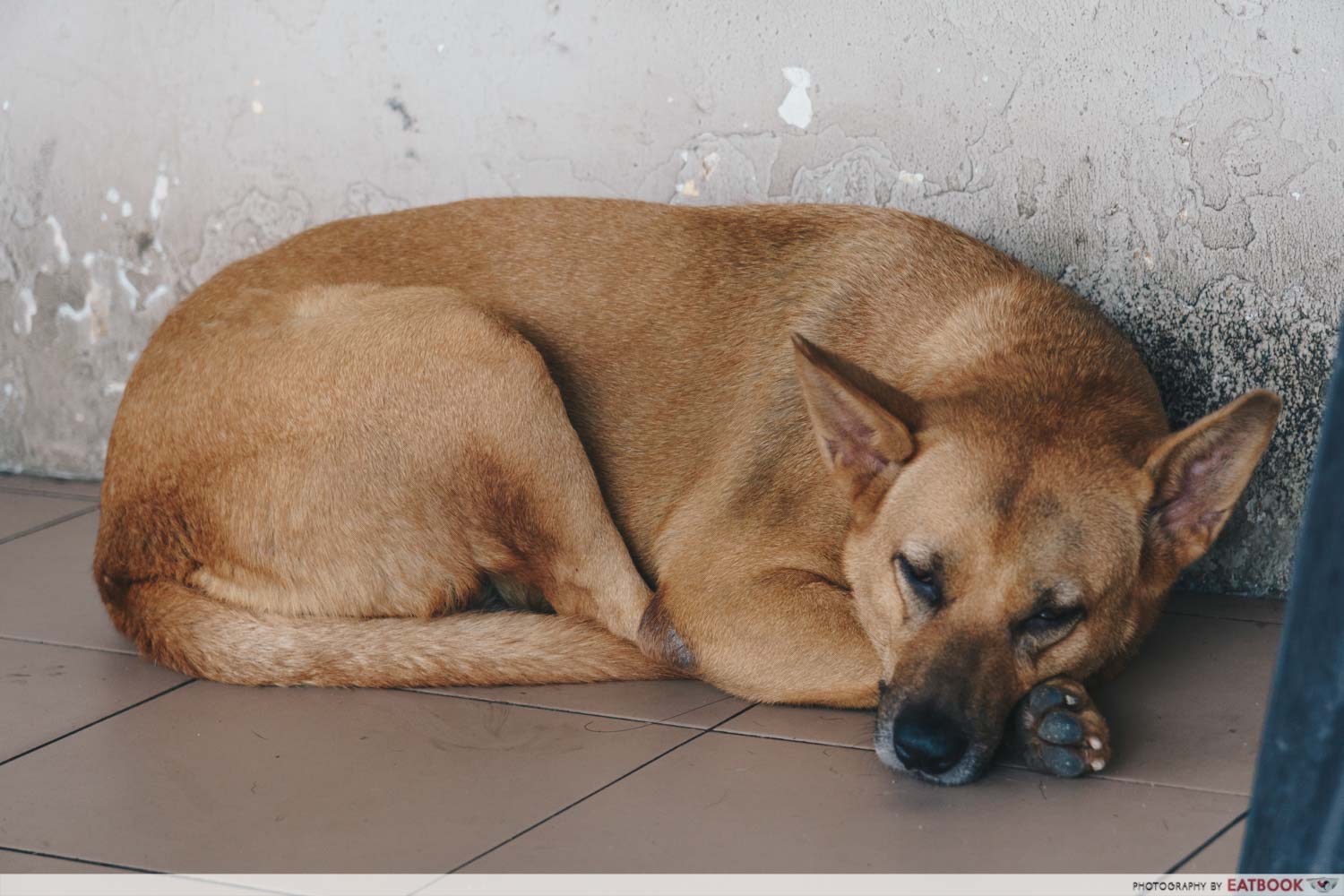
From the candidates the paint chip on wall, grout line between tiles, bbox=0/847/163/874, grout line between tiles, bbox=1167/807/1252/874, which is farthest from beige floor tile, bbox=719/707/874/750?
the paint chip on wall

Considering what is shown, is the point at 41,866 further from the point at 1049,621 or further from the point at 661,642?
the point at 1049,621

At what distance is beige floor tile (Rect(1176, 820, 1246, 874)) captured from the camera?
84.0 inches

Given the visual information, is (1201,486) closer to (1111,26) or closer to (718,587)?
(718,587)

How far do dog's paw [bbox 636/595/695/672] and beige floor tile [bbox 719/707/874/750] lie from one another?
0.20 metres

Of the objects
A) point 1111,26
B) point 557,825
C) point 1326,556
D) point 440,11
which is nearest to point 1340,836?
point 1326,556

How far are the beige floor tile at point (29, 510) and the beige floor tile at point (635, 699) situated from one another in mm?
1985

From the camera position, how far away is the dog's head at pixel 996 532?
249cm

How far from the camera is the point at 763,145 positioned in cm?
385

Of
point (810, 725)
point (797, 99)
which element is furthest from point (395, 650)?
point (797, 99)

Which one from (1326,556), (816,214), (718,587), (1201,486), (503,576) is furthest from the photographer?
(816,214)

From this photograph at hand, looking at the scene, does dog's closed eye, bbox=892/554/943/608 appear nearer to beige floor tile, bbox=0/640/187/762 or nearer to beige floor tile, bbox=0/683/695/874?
beige floor tile, bbox=0/683/695/874

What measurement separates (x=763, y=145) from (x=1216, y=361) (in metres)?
1.32

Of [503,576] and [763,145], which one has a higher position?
[763,145]

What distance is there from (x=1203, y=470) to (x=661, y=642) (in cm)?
116
